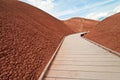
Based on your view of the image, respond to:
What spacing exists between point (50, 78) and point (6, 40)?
161 inches

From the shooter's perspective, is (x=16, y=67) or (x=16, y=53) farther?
(x=16, y=53)

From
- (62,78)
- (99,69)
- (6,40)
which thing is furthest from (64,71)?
(6,40)

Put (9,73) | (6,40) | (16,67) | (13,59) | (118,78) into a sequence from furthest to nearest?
(6,40) < (13,59) < (16,67) < (9,73) < (118,78)

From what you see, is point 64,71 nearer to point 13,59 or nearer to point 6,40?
point 13,59

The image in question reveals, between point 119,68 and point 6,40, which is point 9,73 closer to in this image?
point 6,40

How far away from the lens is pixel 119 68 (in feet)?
15.8

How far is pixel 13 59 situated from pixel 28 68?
0.75 meters

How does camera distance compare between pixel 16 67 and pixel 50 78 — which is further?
pixel 16 67

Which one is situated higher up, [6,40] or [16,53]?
[6,40]

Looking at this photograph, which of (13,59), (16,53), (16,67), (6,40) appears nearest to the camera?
(16,67)

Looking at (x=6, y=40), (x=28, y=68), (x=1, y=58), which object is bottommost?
(x=28, y=68)

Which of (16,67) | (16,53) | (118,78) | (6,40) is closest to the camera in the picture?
(118,78)

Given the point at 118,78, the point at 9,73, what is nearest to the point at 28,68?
the point at 9,73

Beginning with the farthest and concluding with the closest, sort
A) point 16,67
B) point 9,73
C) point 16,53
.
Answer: point 16,53, point 16,67, point 9,73
